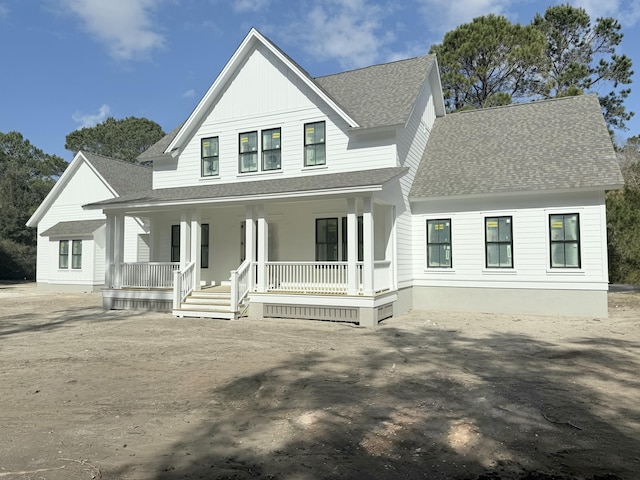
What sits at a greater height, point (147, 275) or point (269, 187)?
point (269, 187)

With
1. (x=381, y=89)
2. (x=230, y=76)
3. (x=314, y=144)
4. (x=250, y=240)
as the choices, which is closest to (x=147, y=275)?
(x=250, y=240)

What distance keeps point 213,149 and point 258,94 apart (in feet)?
8.58

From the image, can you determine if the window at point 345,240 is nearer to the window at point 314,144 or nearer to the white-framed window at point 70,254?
the window at point 314,144

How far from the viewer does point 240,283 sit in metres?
14.1

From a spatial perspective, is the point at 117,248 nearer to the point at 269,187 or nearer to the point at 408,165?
the point at 269,187

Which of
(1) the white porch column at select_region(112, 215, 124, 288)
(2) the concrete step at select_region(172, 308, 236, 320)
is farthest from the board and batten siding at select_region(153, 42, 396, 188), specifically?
(2) the concrete step at select_region(172, 308, 236, 320)

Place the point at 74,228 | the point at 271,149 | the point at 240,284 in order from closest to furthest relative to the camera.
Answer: the point at 240,284 < the point at 271,149 < the point at 74,228

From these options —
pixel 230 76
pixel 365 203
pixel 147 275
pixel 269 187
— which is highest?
pixel 230 76

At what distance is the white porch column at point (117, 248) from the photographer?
53.9ft

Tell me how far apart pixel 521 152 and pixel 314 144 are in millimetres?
7162

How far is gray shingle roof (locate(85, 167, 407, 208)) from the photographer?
509 inches

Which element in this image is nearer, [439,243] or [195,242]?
[195,242]

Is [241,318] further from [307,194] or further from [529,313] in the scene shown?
[529,313]

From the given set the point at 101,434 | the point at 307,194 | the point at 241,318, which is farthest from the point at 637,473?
the point at 241,318
